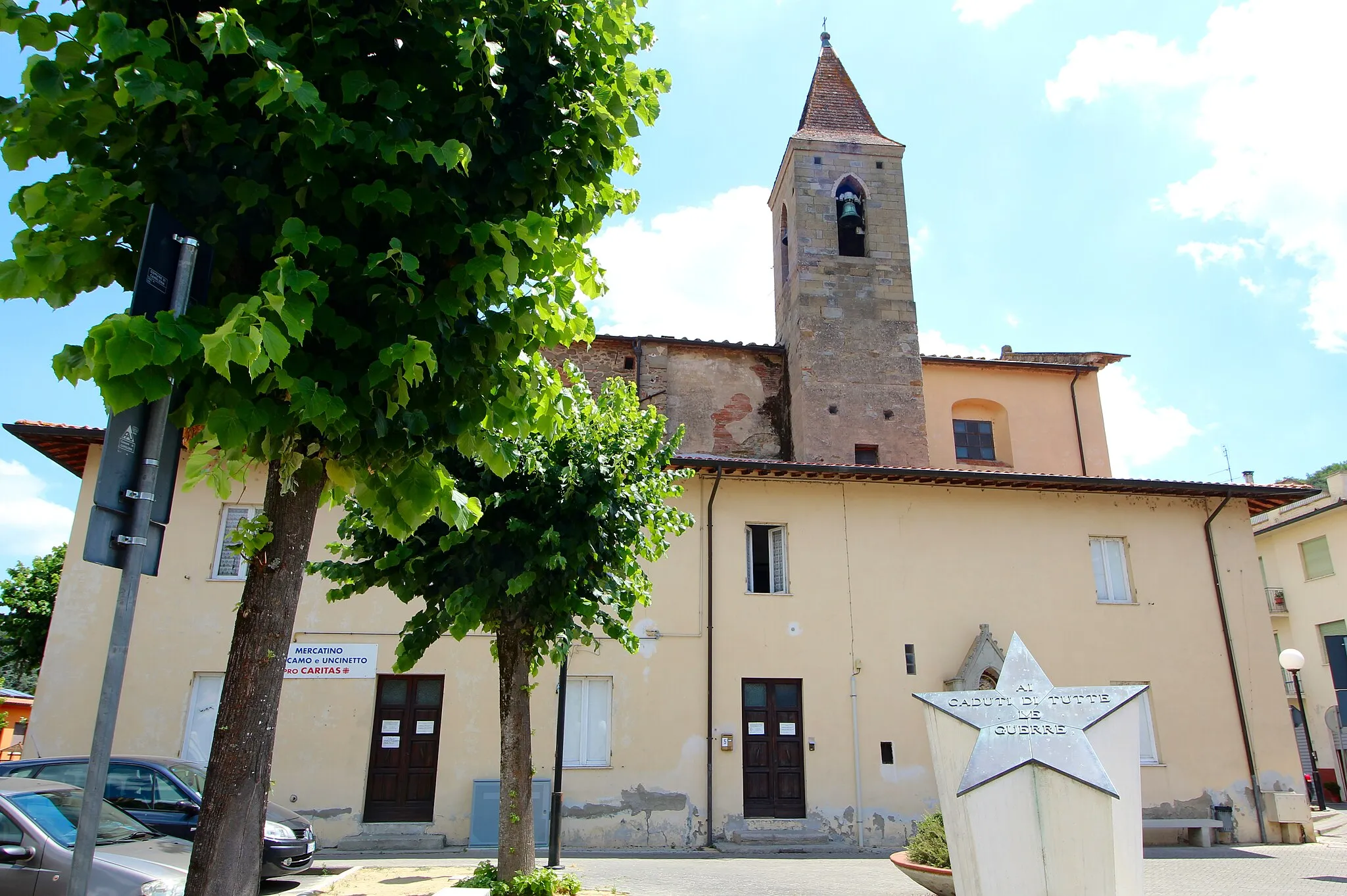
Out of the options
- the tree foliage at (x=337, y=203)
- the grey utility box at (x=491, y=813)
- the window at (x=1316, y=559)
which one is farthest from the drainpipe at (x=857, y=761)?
the window at (x=1316, y=559)

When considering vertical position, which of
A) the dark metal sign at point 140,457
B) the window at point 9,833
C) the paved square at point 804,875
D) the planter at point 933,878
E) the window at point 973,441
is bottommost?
the paved square at point 804,875

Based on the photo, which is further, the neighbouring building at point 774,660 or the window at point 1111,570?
the window at point 1111,570

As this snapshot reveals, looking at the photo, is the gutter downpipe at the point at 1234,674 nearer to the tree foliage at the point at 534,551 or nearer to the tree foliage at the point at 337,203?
the tree foliage at the point at 534,551

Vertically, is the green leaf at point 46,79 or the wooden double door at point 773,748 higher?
the green leaf at point 46,79

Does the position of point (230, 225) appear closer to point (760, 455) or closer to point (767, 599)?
point (767, 599)

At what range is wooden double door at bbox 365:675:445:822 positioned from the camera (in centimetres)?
1403

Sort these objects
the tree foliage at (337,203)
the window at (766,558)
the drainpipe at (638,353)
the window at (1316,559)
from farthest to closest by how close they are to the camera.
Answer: the window at (1316,559) < the drainpipe at (638,353) < the window at (766,558) < the tree foliage at (337,203)

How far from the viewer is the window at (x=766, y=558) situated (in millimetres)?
15930

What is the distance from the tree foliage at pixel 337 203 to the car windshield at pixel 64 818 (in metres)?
4.78

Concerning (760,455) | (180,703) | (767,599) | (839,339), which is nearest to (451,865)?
(180,703)

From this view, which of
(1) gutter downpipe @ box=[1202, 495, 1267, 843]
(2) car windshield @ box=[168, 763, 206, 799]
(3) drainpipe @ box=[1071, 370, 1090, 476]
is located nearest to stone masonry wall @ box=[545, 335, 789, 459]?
(3) drainpipe @ box=[1071, 370, 1090, 476]

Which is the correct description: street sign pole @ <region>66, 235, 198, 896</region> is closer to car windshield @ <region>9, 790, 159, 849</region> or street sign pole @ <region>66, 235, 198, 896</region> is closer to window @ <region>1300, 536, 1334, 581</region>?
car windshield @ <region>9, 790, 159, 849</region>

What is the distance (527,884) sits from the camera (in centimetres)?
743

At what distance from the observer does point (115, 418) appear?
290 centimetres
